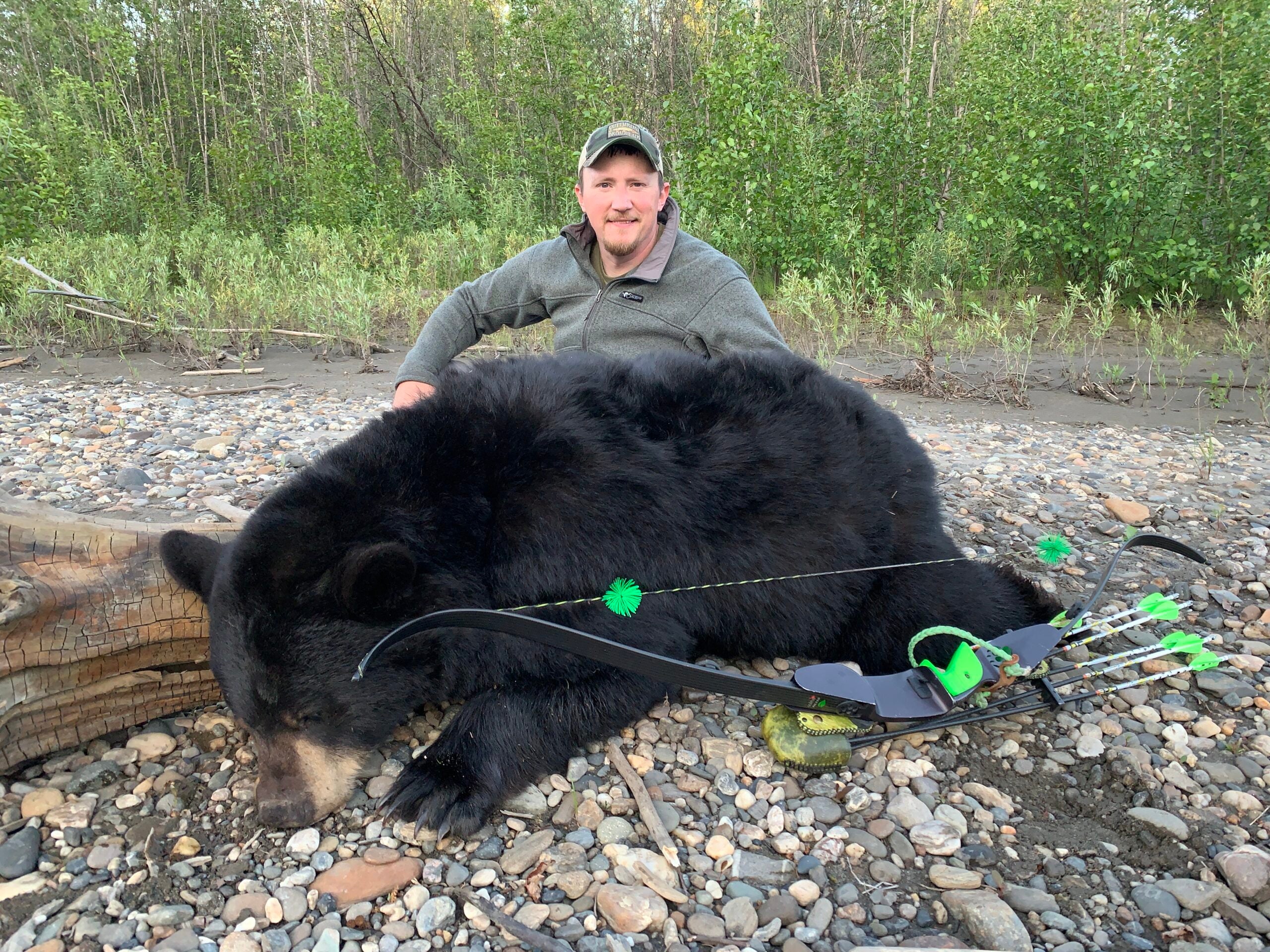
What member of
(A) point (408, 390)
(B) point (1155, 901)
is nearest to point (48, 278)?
(A) point (408, 390)

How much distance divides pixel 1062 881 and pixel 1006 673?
606 millimetres

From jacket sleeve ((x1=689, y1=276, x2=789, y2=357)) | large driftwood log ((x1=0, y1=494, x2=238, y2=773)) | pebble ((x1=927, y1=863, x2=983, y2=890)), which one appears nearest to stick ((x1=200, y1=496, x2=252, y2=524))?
large driftwood log ((x1=0, y1=494, x2=238, y2=773))

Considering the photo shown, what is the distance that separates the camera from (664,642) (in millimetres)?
2246

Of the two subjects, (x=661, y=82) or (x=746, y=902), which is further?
(x=661, y=82)

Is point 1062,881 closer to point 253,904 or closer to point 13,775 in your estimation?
point 253,904

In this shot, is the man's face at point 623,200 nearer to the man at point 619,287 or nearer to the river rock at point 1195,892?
the man at point 619,287

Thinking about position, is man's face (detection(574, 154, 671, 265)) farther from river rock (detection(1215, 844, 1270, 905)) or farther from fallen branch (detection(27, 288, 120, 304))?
fallen branch (detection(27, 288, 120, 304))

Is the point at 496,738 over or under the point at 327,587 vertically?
under

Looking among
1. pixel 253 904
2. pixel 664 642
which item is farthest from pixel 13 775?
pixel 664 642

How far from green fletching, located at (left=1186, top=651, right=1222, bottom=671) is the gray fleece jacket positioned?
6.11ft

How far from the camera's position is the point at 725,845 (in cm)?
186

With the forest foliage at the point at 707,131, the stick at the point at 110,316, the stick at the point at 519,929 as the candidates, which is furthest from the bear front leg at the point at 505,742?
the forest foliage at the point at 707,131

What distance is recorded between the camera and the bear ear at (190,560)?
2.10 meters

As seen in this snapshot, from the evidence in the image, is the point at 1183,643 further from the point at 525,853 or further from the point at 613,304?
the point at 613,304
